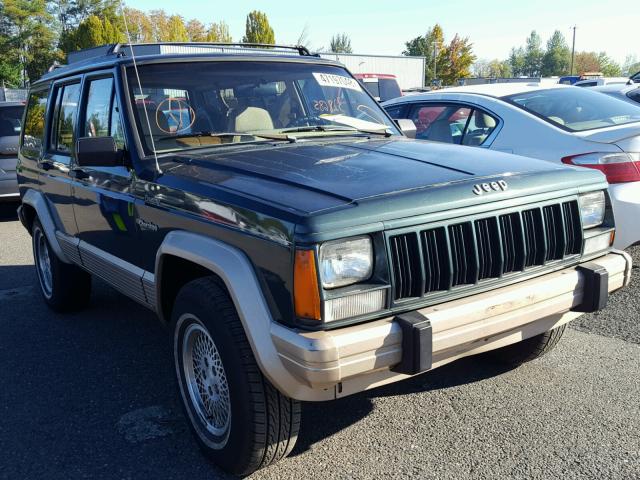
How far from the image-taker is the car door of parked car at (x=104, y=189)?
11.9 feet

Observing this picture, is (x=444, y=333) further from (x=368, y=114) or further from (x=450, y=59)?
(x=450, y=59)

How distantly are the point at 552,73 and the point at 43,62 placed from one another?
8347cm

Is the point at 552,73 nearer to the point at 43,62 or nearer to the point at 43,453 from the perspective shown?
the point at 43,62

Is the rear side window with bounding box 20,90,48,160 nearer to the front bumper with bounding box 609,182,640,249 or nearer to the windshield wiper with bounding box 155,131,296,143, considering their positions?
the windshield wiper with bounding box 155,131,296,143

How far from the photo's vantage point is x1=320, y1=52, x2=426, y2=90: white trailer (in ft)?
108

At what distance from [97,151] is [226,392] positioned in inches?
57.7

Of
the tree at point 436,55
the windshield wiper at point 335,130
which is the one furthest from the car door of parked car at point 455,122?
the tree at point 436,55

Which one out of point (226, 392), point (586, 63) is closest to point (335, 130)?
point (226, 392)

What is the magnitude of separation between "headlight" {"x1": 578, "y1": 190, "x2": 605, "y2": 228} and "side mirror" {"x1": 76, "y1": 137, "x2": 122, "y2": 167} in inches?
96.7

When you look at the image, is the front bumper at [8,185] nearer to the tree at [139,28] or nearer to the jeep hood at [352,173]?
the tree at [139,28]

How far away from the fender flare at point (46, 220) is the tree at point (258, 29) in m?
36.8

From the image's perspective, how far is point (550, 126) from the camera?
546 cm

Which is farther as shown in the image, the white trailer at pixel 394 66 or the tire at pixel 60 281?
the white trailer at pixel 394 66

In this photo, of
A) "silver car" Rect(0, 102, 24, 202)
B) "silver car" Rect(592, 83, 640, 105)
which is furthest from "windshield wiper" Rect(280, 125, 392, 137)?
"silver car" Rect(592, 83, 640, 105)
